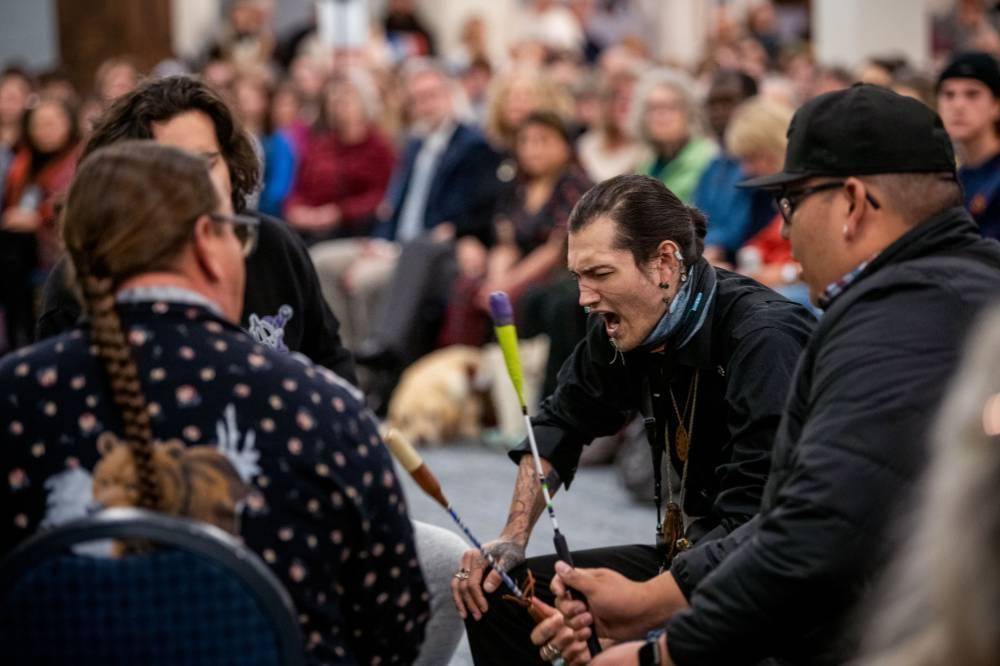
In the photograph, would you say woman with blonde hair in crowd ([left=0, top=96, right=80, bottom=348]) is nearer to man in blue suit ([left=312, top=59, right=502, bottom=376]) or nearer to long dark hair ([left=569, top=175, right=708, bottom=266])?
man in blue suit ([left=312, top=59, right=502, bottom=376])

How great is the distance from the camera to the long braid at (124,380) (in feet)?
6.55

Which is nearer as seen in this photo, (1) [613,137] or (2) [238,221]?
(2) [238,221]

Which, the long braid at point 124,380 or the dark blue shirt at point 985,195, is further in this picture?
the dark blue shirt at point 985,195

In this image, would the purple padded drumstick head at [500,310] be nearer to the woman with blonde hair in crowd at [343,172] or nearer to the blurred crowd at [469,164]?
the blurred crowd at [469,164]

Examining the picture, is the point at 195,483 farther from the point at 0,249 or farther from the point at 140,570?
the point at 0,249

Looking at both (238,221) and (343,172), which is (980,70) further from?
(343,172)

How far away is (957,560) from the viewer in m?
1.27

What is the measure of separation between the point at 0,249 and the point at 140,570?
23.3 ft

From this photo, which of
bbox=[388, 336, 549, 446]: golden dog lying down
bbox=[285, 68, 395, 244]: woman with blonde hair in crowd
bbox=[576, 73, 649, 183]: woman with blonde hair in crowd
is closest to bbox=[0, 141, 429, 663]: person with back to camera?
bbox=[388, 336, 549, 446]: golden dog lying down

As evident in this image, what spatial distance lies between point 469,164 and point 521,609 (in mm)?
5226

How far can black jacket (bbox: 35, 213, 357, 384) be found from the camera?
3.21m

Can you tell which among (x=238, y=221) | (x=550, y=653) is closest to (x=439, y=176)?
(x=550, y=653)

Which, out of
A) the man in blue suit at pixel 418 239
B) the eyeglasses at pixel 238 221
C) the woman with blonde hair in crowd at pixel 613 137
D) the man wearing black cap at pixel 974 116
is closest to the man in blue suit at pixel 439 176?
the man in blue suit at pixel 418 239

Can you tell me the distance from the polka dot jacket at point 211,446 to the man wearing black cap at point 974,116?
351 centimetres
